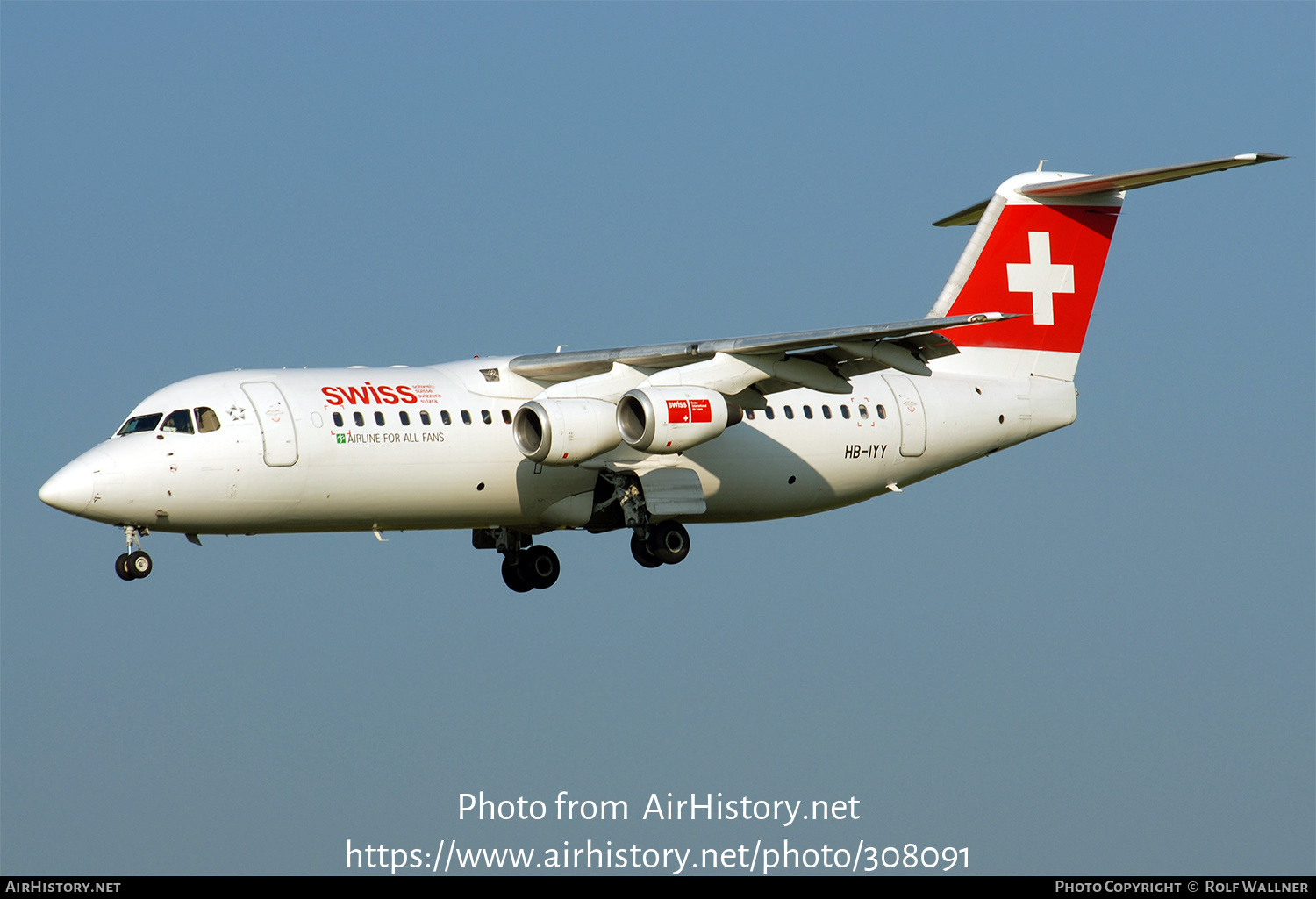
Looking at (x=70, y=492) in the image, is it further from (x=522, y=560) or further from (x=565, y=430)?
(x=522, y=560)

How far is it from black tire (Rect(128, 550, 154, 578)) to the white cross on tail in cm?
1314

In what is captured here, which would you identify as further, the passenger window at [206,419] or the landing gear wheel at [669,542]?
the landing gear wheel at [669,542]

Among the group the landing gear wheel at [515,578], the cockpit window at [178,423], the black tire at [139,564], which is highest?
the cockpit window at [178,423]

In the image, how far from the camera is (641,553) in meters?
25.6

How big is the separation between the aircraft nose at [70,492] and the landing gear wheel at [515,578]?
672 cm

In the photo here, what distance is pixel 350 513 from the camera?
2359 centimetres

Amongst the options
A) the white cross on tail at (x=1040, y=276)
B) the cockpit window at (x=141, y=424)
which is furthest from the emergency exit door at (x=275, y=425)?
the white cross on tail at (x=1040, y=276)

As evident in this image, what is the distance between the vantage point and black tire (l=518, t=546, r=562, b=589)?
26953mm

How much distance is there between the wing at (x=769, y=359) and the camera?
23.7 metres

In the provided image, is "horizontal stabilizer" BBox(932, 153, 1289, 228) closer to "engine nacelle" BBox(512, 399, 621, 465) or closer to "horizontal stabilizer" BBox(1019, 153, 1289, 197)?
"horizontal stabilizer" BBox(1019, 153, 1289, 197)

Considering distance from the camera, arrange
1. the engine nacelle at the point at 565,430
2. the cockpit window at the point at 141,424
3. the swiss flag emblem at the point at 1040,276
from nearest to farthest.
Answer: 1. the cockpit window at the point at 141,424
2. the engine nacelle at the point at 565,430
3. the swiss flag emblem at the point at 1040,276

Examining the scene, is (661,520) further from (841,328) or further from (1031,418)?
(1031,418)

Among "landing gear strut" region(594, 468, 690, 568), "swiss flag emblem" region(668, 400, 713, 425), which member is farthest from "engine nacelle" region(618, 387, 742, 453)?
"landing gear strut" region(594, 468, 690, 568)

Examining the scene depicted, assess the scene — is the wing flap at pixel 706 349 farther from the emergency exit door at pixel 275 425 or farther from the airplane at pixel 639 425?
the emergency exit door at pixel 275 425
